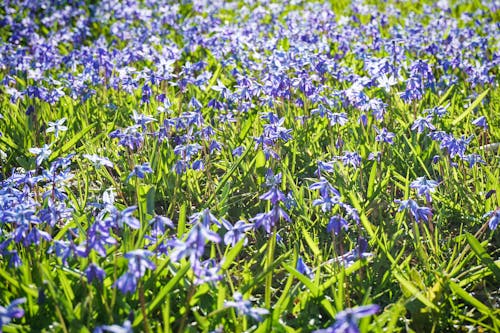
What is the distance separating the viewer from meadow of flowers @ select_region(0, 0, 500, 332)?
243 centimetres

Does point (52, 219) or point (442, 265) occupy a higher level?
point (52, 219)

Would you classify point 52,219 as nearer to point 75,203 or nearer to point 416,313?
point 75,203

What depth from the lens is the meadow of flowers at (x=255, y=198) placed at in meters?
2.43

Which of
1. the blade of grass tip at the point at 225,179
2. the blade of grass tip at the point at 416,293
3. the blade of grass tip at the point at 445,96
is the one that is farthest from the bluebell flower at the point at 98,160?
the blade of grass tip at the point at 445,96

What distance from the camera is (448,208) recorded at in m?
3.37

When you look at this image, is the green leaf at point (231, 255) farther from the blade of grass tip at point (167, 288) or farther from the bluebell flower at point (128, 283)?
the bluebell flower at point (128, 283)

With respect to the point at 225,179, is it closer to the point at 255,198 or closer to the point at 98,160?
the point at 255,198

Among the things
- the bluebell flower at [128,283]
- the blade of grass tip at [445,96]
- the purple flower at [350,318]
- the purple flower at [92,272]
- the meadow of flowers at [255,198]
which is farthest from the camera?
the blade of grass tip at [445,96]

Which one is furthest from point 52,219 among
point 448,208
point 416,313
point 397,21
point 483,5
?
point 483,5

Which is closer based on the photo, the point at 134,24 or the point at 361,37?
the point at 361,37

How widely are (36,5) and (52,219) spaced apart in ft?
19.0

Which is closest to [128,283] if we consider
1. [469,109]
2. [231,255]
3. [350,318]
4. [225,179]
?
[231,255]

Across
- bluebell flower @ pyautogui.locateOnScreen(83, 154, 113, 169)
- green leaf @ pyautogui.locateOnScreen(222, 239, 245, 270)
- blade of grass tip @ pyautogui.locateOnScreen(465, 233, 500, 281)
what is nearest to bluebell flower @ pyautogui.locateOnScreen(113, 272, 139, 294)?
green leaf @ pyautogui.locateOnScreen(222, 239, 245, 270)

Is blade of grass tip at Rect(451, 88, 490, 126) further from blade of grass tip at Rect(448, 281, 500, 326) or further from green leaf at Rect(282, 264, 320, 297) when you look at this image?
green leaf at Rect(282, 264, 320, 297)
